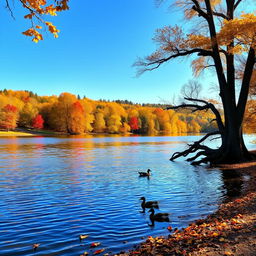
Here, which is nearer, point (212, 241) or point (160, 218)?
point (212, 241)

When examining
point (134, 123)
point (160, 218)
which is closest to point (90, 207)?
point (160, 218)

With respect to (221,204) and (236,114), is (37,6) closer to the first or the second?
(221,204)

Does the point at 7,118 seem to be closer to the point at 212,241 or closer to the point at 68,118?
the point at 68,118

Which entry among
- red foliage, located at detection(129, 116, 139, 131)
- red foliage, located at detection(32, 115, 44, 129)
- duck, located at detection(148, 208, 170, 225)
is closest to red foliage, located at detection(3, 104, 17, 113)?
red foliage, located at detection(32, 115, 44, 129)

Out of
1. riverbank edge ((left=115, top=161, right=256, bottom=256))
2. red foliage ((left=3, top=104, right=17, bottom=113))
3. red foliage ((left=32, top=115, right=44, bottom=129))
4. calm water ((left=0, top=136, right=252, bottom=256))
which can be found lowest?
calm water ((left=0, top=136, right=252, bottom=256))

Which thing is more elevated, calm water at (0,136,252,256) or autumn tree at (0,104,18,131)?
autumn tree at (0,104,18,131)

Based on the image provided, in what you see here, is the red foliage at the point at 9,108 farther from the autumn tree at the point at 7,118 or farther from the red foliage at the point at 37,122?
the red foliage at the point at 37,122

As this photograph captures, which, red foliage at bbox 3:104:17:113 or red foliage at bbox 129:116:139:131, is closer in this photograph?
red foliage at bbox 3:104:17:113

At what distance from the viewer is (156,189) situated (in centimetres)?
1419

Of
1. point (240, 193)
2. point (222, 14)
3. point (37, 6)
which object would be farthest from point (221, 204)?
point (222, 14)

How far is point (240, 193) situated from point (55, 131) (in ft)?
349

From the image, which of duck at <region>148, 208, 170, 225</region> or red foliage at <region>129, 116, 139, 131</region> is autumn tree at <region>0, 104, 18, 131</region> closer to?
red foliage at <region>129, 116, 139, 131</region>

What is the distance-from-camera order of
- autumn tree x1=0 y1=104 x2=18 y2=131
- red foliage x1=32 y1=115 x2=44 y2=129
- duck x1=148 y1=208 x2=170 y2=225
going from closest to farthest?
1. duck x1=148 y1=208 x2=170 y2=225
2. autumn tree x1=0 y1=104 x2=18 y2=131
3. red foliage x1=32 y1=115 x2=44 y2=129

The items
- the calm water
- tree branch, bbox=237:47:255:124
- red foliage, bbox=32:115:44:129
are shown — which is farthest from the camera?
red foliage, bbox=32:115:44:129
